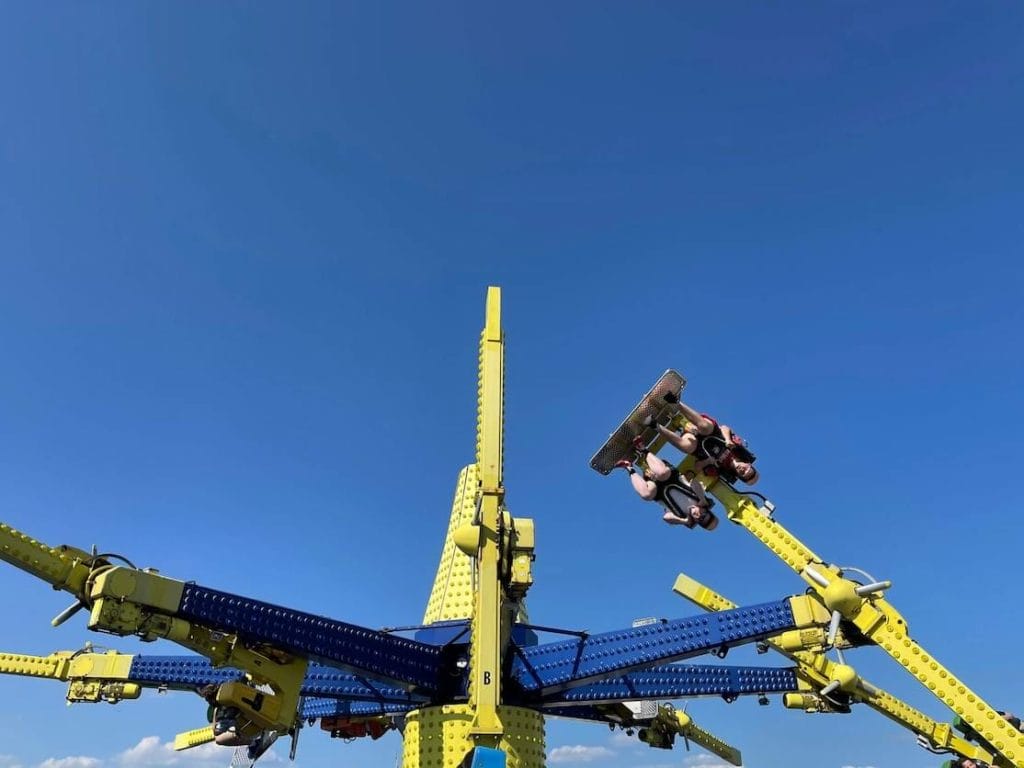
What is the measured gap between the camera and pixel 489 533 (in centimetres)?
1549

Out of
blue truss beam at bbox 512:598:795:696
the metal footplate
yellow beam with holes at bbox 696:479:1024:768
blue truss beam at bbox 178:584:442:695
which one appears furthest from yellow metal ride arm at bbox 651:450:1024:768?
blue truss beam at bbox 178:584:442:695

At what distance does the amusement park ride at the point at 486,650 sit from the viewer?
15.0 m

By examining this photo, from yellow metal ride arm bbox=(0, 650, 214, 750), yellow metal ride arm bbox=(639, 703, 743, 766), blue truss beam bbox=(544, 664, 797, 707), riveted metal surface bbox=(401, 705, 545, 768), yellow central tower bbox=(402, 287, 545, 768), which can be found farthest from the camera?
yellow metal ride arm bbox=(639, 703, 743, 766)

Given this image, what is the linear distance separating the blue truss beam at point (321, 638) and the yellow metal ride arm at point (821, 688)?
8.73 metres

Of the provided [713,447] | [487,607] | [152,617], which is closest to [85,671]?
[152,617]

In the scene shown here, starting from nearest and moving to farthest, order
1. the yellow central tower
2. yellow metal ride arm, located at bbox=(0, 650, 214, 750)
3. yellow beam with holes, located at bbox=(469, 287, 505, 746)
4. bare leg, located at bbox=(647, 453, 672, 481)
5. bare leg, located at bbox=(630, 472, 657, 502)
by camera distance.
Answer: yellow beam with holes, located at bbox=(469, 287, 505, 746), the yellow central tower, bare leg, located at bbox=(647, 453, 672, 481), bare leg, located at bbox=(630, 472, 657, 502), yellow metal ride arm, located at bbox=(0, 650, 214, 750)

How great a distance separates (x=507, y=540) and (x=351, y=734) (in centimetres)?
1625

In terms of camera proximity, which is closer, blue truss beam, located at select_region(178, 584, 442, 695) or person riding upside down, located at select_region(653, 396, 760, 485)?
blue truss beam, located at select_region(178, 584, 442, 695)

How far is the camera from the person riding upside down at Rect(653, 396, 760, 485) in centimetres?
1948

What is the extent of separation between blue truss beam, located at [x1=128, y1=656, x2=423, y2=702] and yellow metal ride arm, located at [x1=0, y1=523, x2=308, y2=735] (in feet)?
11.0

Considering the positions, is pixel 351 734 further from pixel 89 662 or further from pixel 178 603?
pixel 178 603

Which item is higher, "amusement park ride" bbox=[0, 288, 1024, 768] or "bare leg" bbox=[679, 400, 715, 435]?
"bare leg" bbox=[679, 400, 715, 435]

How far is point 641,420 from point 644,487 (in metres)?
1.76

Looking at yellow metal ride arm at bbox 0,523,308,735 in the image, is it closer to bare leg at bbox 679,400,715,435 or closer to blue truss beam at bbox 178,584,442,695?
blue truss beam at bbox 178,584,442,695
